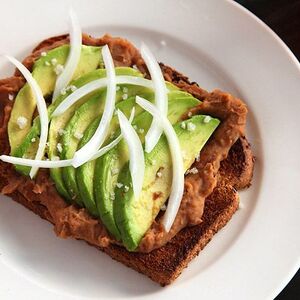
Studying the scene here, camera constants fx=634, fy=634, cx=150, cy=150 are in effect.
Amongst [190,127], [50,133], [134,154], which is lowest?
[50,133]

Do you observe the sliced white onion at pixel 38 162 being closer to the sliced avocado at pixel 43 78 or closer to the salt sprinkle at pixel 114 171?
the sliced avocado at pixel 43 78

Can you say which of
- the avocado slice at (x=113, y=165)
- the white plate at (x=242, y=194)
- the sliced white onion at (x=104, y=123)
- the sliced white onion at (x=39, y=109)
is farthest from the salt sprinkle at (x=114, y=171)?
the white plate at (x=242, y=194)

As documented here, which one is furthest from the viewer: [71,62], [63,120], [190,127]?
[71,62]

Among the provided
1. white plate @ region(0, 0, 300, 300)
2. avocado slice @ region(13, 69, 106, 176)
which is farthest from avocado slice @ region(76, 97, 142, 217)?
white plate @ region(0, 0, 300, 300)

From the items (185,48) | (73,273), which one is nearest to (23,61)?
(185,48)

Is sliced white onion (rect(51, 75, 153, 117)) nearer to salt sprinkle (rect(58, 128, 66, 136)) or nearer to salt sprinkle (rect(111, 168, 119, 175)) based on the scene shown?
salt sprinkle (rect(58, 128, 66, 136))

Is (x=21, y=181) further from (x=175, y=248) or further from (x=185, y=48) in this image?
(x=185, y=48)

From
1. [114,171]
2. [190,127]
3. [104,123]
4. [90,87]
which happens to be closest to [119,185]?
[114,171]

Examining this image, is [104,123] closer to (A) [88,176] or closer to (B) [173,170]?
(A) [88,176]
